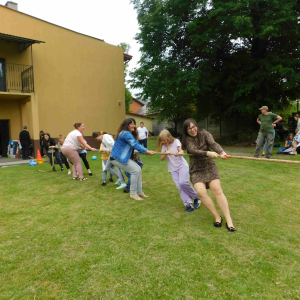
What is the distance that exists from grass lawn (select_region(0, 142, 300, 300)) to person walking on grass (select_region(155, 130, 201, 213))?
8.5 inches

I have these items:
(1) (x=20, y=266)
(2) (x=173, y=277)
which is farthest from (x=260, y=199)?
(1) (x=20, y=266)

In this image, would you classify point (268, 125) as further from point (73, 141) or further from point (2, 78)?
point (2, 78)

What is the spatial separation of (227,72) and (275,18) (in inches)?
174

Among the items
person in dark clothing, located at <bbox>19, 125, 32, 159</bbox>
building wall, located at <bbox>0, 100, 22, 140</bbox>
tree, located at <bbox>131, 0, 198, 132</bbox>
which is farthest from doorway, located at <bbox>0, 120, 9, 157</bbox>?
tree, located at <bbox>131, 0, 198, 132</bbox>

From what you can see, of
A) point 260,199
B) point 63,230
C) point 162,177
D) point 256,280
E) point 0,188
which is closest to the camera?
point 256,280

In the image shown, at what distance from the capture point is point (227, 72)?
54.7 ft

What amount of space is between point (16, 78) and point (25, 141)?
3.94 metres

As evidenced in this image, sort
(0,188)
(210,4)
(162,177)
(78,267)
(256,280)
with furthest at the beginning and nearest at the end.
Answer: (210,4) → (162,177) → (0,188) → (78,267) → (256,280)

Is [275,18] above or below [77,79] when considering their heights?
above

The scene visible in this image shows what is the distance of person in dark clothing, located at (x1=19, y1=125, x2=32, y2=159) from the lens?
13.5m

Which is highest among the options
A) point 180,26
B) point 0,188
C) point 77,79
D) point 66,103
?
point 180,26

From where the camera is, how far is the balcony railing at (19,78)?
14281 millimetres

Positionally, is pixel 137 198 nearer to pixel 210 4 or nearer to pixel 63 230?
pixel 63 230

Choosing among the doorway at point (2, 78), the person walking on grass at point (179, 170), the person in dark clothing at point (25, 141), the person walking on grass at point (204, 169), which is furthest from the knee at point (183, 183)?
the doorway at point (2, 78)
